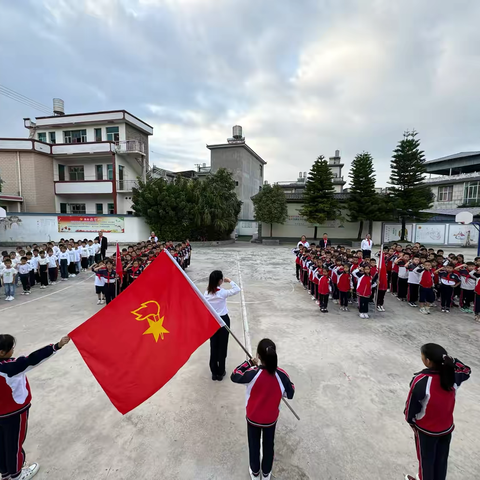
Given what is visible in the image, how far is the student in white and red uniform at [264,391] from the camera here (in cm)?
223

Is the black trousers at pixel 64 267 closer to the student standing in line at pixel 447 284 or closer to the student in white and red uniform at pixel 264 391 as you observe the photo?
the student in white and red uniform at pixel 264 391

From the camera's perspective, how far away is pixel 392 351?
4.91m

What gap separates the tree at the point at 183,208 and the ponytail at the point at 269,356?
738 inches

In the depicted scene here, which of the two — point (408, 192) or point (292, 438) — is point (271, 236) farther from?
point (292, 438)

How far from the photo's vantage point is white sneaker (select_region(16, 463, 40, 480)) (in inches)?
96.5

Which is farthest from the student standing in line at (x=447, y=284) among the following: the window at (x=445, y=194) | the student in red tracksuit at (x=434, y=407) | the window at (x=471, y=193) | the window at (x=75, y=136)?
the window at (x=445, y=194)

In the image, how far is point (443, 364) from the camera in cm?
205

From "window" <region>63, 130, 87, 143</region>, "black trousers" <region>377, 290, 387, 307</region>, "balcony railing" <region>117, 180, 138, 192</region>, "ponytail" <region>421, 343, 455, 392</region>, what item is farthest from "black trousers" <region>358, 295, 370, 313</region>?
"window" <region>63, 130, 87, 143</region>

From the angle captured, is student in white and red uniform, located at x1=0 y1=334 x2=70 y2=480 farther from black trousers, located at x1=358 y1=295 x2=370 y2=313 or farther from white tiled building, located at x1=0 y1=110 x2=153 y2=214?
white tiled building, located at x1=0 y1=110 x2=153 y2=214

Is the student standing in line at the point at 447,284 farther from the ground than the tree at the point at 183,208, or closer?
closer

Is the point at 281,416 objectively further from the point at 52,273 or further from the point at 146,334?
the point at 52,273

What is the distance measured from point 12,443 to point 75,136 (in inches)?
1132

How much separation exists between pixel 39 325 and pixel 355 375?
6.04 meters

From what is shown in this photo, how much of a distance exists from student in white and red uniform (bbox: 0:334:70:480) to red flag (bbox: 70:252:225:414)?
0.33m
